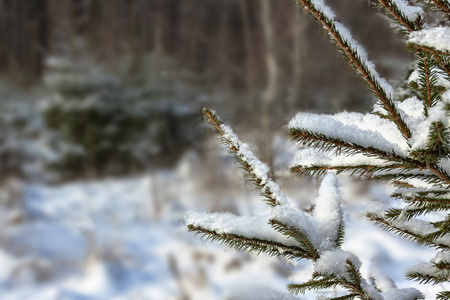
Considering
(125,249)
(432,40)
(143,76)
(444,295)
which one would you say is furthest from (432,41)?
(143,76)

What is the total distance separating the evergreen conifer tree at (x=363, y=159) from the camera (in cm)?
28

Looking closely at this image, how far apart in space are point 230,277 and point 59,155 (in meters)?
2.18

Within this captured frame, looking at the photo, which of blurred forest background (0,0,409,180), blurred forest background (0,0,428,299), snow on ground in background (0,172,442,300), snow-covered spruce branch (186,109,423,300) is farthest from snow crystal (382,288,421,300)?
blurred forest background (0,0,409,180)

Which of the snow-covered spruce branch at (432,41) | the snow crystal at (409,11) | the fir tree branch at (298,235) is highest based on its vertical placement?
the snow crystal at (409,11)

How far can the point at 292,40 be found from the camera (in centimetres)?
253

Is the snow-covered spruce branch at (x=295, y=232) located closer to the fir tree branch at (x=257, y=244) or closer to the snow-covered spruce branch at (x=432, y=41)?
the fir tree branch at (x=257, y=244)

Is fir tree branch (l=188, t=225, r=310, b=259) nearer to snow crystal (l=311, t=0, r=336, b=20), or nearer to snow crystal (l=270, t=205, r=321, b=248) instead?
snow crystal (l=270, t=205, r=321, b=248)

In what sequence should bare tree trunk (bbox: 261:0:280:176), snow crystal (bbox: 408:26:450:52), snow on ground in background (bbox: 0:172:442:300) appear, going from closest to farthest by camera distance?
1. snow crystal (bbox: 408:26:450:52)
2. snow on ground in background (bbox: 0:172:442:300)
3. bare tree trunk (bbox: 261:0:280:176)

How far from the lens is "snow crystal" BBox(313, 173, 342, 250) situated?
370mm

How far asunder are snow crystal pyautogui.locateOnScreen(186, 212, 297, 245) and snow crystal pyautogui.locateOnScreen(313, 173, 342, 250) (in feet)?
0.12

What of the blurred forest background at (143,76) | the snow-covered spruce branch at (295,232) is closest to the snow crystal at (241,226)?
the snow-covered spruce branch at (295,232)

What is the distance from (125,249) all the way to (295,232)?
2.24 meters

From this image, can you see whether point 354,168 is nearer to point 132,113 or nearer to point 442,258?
point 442,258

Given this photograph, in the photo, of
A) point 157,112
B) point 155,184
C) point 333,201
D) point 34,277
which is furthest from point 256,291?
point 157,112
